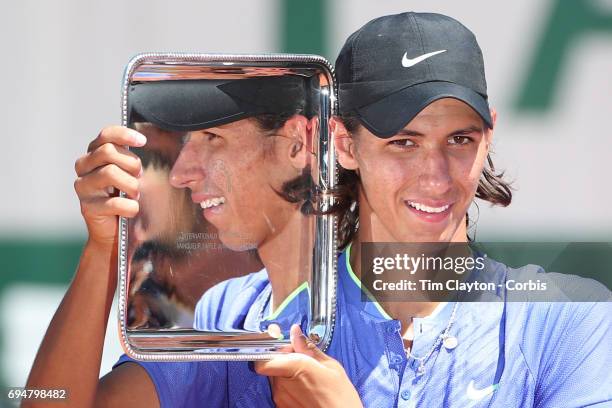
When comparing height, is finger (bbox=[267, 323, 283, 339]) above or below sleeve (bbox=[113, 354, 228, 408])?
above

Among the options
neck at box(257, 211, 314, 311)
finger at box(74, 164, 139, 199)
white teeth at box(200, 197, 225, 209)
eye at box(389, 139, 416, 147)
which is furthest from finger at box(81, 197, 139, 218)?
eye at box(389, 139, 416, 147)

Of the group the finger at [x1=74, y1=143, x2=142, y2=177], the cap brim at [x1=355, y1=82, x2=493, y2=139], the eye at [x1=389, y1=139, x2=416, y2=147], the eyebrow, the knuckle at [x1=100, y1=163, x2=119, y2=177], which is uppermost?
the cap brim at [x1=355, y1=82, x2=493, y2=139]

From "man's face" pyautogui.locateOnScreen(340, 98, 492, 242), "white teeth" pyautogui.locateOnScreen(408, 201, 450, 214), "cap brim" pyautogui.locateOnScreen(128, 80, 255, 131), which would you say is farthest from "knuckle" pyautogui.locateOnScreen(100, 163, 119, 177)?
"white teeth" pyautogui.locateOnScreen(408, 201, 450, 214)

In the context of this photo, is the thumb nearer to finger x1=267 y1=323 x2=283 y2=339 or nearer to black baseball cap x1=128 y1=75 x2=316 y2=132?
finger x1=267 y1=323 x2=283 y2=339

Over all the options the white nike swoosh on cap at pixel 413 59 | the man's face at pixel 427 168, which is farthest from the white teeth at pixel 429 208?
the white nike swoosh on cap at pixel 413 59

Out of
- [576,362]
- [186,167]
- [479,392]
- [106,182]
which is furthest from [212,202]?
[576,362]

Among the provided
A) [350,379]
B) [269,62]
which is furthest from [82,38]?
[350,379]

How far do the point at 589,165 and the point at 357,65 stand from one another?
436 millimetres

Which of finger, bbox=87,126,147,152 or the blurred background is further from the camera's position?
the blurred background

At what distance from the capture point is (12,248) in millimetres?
1476

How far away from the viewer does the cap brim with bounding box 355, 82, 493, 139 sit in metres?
1.29

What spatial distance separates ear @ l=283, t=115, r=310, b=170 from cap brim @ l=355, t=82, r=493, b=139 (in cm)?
10

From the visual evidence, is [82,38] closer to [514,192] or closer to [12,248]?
[12,248]

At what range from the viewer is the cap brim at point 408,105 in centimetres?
129
